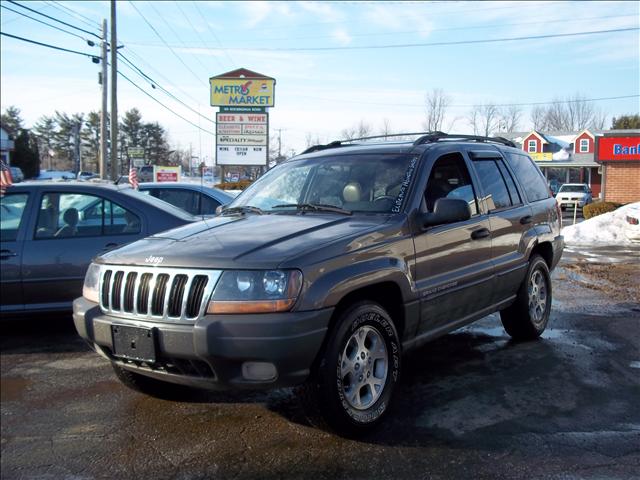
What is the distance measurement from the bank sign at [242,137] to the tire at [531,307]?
63.3ft

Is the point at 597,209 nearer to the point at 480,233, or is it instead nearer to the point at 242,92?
the point at 242,92

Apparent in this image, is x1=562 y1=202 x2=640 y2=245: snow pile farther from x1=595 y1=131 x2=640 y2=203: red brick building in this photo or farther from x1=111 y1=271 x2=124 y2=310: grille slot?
x1=111 y1=271 x2=124 y2=310: grille slot

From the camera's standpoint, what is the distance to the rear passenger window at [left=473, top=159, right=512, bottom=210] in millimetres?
5215

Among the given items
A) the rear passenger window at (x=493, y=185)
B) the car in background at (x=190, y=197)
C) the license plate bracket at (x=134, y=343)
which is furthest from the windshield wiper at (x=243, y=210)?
the car in background at (x=190, y=197)

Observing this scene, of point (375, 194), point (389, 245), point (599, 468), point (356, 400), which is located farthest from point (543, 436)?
point (375, 194)

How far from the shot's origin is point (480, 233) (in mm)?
4906

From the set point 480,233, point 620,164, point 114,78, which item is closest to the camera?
point 480,233

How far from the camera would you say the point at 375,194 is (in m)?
4.43

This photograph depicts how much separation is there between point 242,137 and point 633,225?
15.2 meters

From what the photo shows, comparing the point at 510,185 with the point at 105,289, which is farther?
the point at 510,185

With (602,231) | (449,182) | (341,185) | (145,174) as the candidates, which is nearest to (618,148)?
(602,231)

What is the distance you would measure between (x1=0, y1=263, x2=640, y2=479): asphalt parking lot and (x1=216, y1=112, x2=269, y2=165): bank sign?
63.7 ft

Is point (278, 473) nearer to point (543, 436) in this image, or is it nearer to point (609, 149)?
point (543, 436)

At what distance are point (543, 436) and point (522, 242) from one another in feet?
7.77
